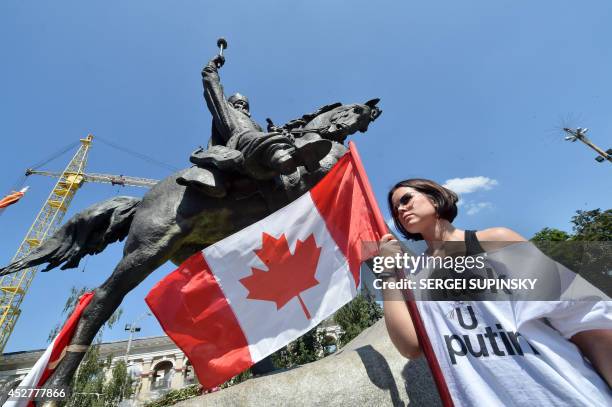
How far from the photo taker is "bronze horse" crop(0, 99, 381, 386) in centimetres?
346

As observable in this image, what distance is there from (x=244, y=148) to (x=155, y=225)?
123 cm

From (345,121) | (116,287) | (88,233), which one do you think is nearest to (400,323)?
(116,287)

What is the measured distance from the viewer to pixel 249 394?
2.54m

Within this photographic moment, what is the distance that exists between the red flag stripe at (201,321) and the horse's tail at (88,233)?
140 centimetres

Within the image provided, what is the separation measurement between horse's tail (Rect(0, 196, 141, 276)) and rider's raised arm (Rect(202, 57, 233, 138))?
1.41 m

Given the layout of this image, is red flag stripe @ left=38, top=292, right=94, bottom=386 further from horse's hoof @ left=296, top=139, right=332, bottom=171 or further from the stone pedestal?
horse's hoof @ left=296, top=139, right=332, bottom=171

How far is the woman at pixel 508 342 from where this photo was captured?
1179mm

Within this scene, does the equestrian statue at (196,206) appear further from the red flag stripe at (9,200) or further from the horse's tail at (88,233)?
the red flag stripe at (9,200)

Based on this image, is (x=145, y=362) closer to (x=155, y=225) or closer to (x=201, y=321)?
(x=155, y=225)

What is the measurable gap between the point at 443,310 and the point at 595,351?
53 centimetres

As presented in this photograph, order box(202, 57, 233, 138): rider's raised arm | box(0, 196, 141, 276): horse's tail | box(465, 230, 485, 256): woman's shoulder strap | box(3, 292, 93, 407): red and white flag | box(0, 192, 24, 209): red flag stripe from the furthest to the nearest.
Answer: box(0, 192, 24, 209): red flag stripe < box(202, 57, 233, 138): rider's raised arm < box(0, 196, 141, 276): horse's tail < box(3, 292, 93, 407): red and white flag < box(465, 230, 485, 256): woman's shoulder strap

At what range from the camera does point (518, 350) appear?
1.32 m

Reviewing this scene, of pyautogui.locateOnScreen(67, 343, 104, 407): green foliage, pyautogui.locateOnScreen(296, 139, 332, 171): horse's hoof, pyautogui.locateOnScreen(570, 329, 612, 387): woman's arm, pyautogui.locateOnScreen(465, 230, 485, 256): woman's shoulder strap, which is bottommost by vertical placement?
pyautogui.locateOnScreen(570, 329, 612, 387): woman's arm

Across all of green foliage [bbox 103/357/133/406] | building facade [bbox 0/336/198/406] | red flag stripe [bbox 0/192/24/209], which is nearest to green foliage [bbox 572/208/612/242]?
red flag stripe [bbox 0/192/24/209]
